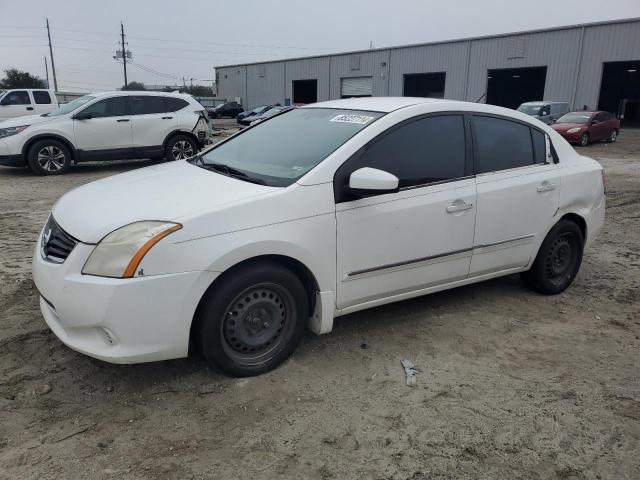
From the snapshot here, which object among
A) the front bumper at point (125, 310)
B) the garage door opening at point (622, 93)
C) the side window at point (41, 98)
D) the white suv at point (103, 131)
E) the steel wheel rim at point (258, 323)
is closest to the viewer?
the front bumper at point (125, 310)

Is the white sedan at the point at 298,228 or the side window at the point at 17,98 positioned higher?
the side window at the point at 17,98

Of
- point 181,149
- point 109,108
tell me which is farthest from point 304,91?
point 109,108

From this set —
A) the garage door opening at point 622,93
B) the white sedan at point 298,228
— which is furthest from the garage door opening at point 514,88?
the white sedan at point 298,228

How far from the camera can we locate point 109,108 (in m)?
11.4

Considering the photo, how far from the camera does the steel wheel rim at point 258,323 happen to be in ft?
10.1

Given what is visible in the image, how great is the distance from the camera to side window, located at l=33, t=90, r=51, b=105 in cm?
1770

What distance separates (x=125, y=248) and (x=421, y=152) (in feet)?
6.88

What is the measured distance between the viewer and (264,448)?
2.63 metres

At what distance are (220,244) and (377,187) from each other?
0.99m

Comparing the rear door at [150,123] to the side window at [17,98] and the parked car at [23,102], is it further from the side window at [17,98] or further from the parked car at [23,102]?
the side window at [17,98]

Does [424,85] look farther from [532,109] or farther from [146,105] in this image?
[146,105]

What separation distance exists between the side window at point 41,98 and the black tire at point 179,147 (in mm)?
8415

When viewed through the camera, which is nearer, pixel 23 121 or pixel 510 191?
pixel 510 191

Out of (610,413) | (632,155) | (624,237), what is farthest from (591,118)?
(610,413)
